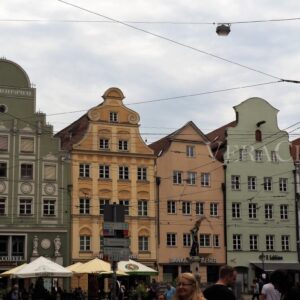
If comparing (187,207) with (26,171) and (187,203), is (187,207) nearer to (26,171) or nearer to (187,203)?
(187,203)

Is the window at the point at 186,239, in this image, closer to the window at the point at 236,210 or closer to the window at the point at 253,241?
the window at the point at 236,210

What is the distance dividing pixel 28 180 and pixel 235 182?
1697 centimetres

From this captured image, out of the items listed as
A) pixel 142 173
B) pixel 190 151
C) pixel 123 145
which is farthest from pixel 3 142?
pixel 190 151

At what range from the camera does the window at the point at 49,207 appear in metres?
52.4

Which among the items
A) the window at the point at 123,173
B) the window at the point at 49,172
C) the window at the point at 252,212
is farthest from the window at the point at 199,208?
the window at the point at 49,172

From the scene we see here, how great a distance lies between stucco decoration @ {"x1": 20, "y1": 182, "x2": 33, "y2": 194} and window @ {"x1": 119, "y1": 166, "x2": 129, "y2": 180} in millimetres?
6920

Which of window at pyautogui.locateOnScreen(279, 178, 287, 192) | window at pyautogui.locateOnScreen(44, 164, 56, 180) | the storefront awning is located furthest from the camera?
window at pyautogui.locateOnScreen(279, 178, 287, 192)

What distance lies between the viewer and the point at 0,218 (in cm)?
5053

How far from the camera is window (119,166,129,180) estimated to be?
54844 millimetres

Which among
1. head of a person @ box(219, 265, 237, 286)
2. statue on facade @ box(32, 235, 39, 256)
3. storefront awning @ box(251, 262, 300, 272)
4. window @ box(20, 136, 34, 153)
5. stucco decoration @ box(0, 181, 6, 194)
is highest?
window @ box(20, 136, 34, 153)

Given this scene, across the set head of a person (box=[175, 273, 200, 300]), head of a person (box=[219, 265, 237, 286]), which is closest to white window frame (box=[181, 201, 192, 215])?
head of a person (box=[219, 265, 237, 286])

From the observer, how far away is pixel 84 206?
53.4 metres

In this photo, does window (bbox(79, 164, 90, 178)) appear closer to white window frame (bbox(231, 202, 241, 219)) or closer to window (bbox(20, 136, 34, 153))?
window (bbox(20, 136, 34, 153))

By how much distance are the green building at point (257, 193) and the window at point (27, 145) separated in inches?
628
